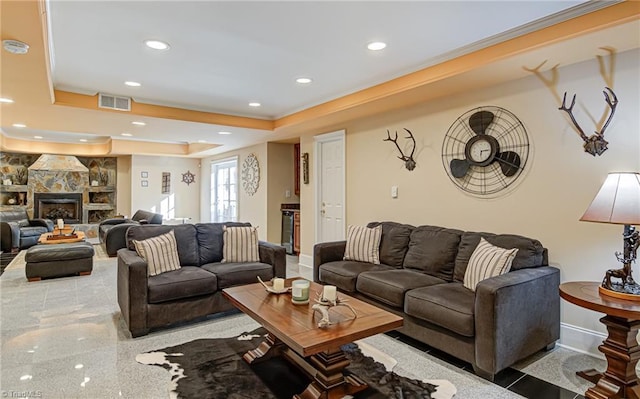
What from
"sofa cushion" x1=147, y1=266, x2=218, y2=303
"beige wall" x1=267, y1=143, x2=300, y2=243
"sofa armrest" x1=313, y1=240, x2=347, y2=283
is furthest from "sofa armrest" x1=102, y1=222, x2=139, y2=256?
"sofa armrest" x1=313, y1=240, x2=347, y2=283

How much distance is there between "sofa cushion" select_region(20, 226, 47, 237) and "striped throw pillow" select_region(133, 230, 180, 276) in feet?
18.7

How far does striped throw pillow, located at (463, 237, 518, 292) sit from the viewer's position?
273 cm

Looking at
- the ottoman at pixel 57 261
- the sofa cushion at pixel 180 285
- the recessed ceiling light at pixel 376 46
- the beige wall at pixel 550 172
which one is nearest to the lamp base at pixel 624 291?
the beige wall at pixel 550 172

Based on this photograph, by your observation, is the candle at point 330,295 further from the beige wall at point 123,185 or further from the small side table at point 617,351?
the beige wall at point 123,185

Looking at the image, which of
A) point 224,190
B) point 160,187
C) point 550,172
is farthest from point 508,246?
point 160,187

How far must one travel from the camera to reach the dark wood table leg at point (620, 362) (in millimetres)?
2121

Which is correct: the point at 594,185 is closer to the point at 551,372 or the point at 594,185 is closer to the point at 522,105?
the point at 522,105

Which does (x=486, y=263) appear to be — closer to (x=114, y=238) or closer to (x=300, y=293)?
(x=300, y=293)

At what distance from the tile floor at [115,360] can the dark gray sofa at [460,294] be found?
0.13 meters

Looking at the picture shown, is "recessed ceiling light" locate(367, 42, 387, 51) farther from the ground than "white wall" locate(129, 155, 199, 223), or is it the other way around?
"recessed ceiling light" locate(367, 42, 387, 51)

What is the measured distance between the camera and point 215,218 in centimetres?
983

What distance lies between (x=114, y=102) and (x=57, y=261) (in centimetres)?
247

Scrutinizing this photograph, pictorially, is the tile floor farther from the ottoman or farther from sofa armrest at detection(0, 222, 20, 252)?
sofa armrest at detection(0, 222, 20, 252)

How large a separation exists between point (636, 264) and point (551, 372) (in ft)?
3.40
